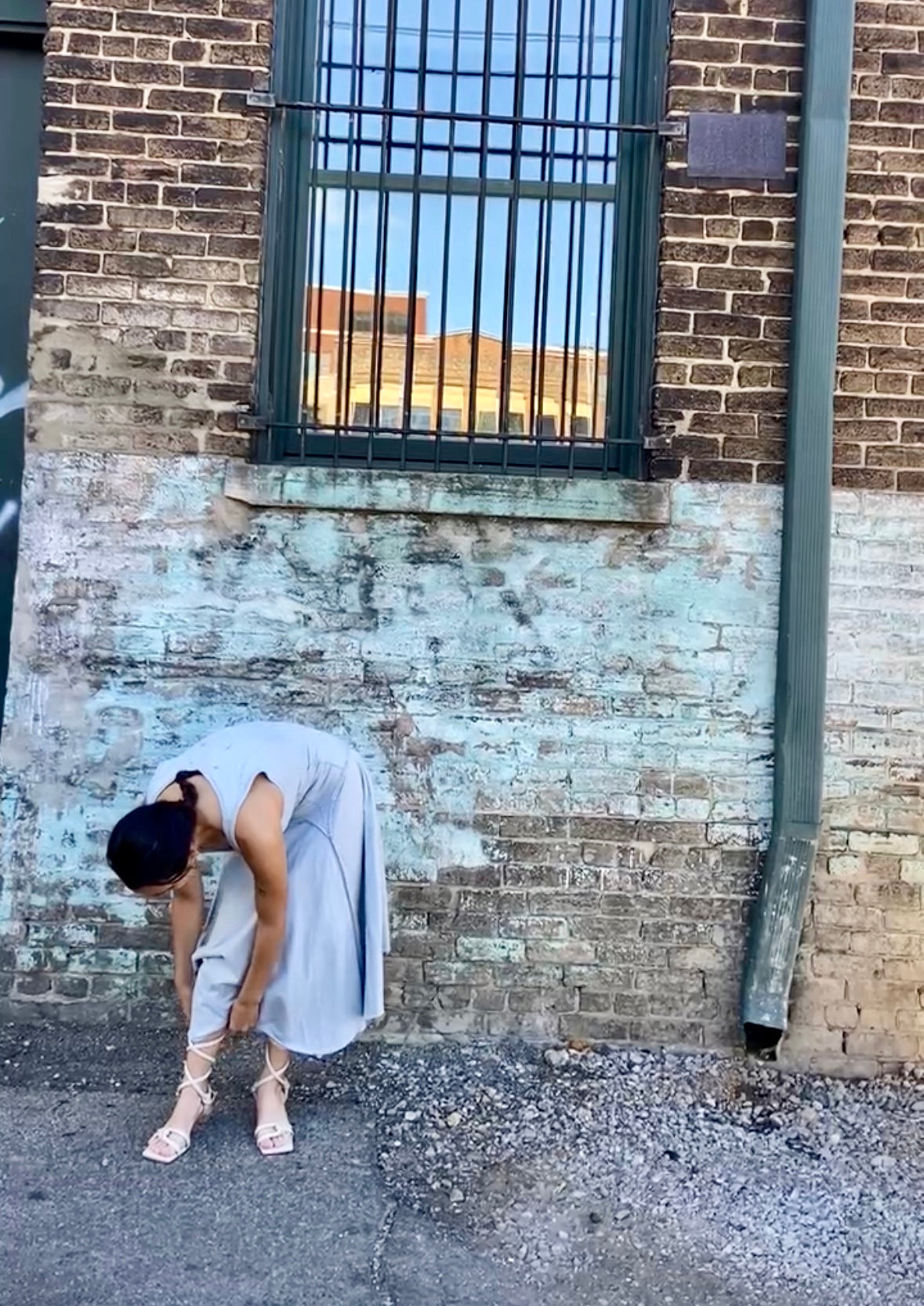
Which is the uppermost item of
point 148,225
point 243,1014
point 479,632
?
point 148,225

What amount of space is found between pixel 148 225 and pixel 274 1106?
2.75 meters

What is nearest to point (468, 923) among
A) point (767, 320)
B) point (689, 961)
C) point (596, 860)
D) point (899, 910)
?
point (596, 860)

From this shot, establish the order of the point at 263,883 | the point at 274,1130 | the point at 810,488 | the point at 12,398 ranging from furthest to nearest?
the point at 12,398 < the point at 810,488 < the point at 274,1130 < the point at 263,883

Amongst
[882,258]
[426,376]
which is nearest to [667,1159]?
[426,376]

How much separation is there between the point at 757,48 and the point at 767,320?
897mm

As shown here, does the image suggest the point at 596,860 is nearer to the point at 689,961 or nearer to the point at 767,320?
the point at 689,961

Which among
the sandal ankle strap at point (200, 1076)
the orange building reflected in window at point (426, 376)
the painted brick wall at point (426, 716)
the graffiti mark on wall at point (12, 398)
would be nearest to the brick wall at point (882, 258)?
the painted brick wall at point (426, 716)

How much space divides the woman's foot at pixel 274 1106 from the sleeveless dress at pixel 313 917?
0.08 meters

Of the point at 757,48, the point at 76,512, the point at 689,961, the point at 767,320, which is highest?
the point at 757,48

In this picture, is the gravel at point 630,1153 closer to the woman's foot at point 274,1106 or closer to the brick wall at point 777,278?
the woman's foot at point 274,1106

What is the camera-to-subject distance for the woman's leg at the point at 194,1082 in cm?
320

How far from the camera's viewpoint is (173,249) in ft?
12.7

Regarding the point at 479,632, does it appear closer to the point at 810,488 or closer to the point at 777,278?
the point at 810,488

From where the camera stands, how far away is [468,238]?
160 inches
